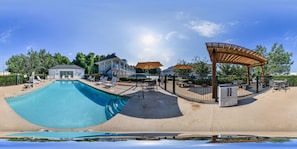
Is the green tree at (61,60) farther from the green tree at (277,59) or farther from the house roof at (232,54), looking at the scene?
the green tree at (277,59)

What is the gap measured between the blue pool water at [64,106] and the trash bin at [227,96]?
57.4 inches

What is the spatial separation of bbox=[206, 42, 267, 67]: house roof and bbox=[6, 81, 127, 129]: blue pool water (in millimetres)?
1606

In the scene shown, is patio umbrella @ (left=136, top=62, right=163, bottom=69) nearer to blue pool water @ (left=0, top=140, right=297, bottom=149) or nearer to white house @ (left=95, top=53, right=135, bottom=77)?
white house @ (left=95, top=53, right=135, bottom=77)

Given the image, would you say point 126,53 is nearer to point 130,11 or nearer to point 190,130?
point 130,11

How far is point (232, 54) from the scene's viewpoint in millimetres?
3855

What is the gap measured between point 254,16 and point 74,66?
2613mm

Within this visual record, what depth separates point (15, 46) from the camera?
3656 mm

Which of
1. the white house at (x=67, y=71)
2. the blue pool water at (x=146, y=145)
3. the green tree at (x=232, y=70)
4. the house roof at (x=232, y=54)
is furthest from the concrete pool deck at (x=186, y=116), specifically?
the house roof at (x=232, y=54)

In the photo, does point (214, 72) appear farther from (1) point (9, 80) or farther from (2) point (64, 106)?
(1) point (9, 80)

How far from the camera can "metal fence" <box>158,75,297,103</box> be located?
3.75 meters

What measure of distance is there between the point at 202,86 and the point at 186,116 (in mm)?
557

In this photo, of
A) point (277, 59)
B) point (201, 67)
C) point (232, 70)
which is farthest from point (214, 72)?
point (277, 59)

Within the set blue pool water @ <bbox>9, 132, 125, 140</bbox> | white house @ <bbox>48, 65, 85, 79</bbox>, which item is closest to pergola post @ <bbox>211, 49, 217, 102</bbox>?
blue pool water @ <bbox>9, 132, 125, 140</bbox>

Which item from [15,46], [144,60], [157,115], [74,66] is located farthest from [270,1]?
[15,46]
